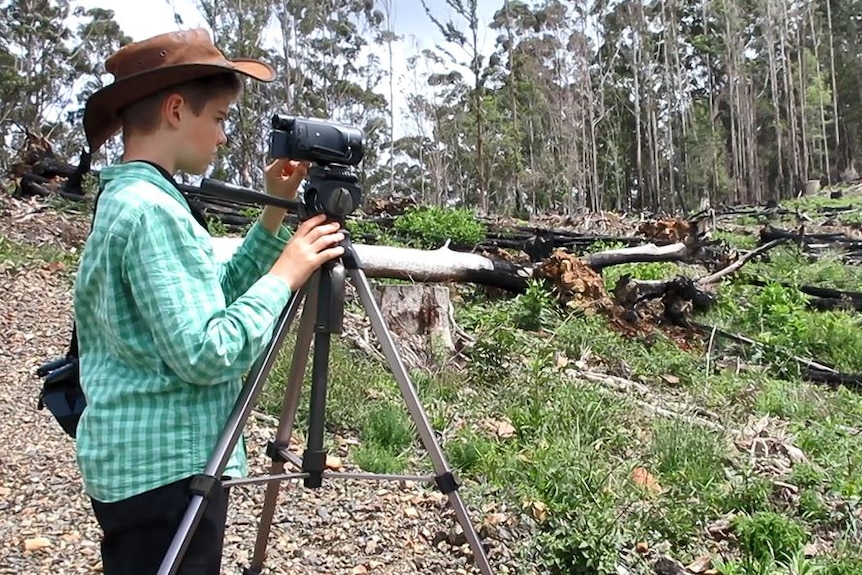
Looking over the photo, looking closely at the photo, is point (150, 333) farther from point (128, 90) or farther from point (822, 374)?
point (822, 374)

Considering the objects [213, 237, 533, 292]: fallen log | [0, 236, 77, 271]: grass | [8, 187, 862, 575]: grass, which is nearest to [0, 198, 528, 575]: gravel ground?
[8, 187, 862, 575]: grass

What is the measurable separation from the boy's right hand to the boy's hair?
0.28 m

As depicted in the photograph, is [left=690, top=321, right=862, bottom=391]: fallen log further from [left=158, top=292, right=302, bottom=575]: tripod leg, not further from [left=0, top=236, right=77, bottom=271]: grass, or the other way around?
[left=0, top=236, right=77, bottom=271]: grass

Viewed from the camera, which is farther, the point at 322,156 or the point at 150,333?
the point at 322,156

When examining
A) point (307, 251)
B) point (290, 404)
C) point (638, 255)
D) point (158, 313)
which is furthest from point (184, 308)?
Answer: point (638, 255)

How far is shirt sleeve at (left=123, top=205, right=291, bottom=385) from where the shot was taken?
3.77 ft

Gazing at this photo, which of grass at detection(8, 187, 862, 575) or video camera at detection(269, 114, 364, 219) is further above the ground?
video camera at detection(269, 114, 364, 219)

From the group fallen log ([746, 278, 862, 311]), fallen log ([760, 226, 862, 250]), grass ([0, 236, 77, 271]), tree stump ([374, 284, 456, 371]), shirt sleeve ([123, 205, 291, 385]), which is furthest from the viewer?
fallen log ([760, 226, 862, 250])

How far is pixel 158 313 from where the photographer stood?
1147mm

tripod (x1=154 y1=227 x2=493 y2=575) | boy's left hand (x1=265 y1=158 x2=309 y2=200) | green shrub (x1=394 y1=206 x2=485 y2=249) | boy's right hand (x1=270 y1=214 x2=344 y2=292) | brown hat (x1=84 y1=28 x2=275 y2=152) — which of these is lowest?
tripod (x1=154 y1=227 x2=493 y2=575)

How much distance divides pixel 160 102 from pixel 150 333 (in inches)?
15.7

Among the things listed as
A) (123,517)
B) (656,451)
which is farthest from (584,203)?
(123,517)

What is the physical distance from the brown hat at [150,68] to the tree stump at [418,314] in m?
3.25

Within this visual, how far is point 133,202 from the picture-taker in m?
1.17
